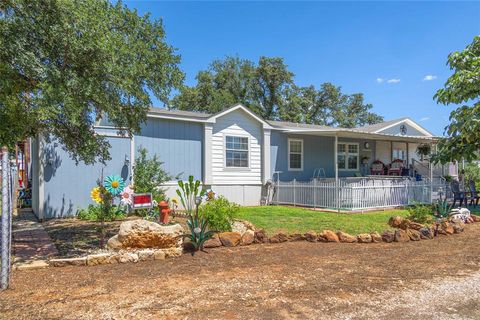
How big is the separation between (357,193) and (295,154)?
13.8ft

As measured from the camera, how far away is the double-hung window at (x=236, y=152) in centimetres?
1354

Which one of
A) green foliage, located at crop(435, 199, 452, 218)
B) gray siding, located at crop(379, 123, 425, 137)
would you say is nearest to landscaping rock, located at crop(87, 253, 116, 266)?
green foliage, located at crop(435, 199, 452, 218)

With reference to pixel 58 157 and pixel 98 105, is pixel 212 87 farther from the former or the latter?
pixel 98 105

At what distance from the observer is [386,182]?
12.7 meters

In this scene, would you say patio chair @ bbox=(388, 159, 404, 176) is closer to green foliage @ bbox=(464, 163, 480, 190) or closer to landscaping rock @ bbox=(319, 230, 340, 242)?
green foliage @ bbox=(464, 163, 480, 190)

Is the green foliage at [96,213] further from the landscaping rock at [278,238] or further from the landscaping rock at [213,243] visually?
the landscaping rock at [278,238]

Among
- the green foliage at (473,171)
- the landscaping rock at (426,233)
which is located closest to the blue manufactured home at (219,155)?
the landscaping rock at (426,233)

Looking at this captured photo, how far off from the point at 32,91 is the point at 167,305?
12.8 ft

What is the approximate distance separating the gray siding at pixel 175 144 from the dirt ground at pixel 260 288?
6265 millimetres

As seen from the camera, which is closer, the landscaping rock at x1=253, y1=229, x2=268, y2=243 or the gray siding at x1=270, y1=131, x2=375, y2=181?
the landscaping rock at x1=253, y1=229, x2=268, y2=243

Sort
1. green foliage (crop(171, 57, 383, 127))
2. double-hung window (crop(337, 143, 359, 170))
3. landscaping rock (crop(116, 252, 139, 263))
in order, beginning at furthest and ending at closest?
green foliage (crop(171, 57, 383, 127)) → double-hung window (crop(337, 143, 359, 170)) → landscaping rock (crop(116, 252, 139, 263))

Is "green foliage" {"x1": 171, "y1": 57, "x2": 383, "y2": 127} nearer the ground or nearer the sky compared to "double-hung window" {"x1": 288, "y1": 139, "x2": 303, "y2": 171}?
nearer the sky

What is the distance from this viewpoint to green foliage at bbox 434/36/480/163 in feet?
15.9

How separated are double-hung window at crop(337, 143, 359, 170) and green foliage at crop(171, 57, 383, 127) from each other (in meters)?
17.0
